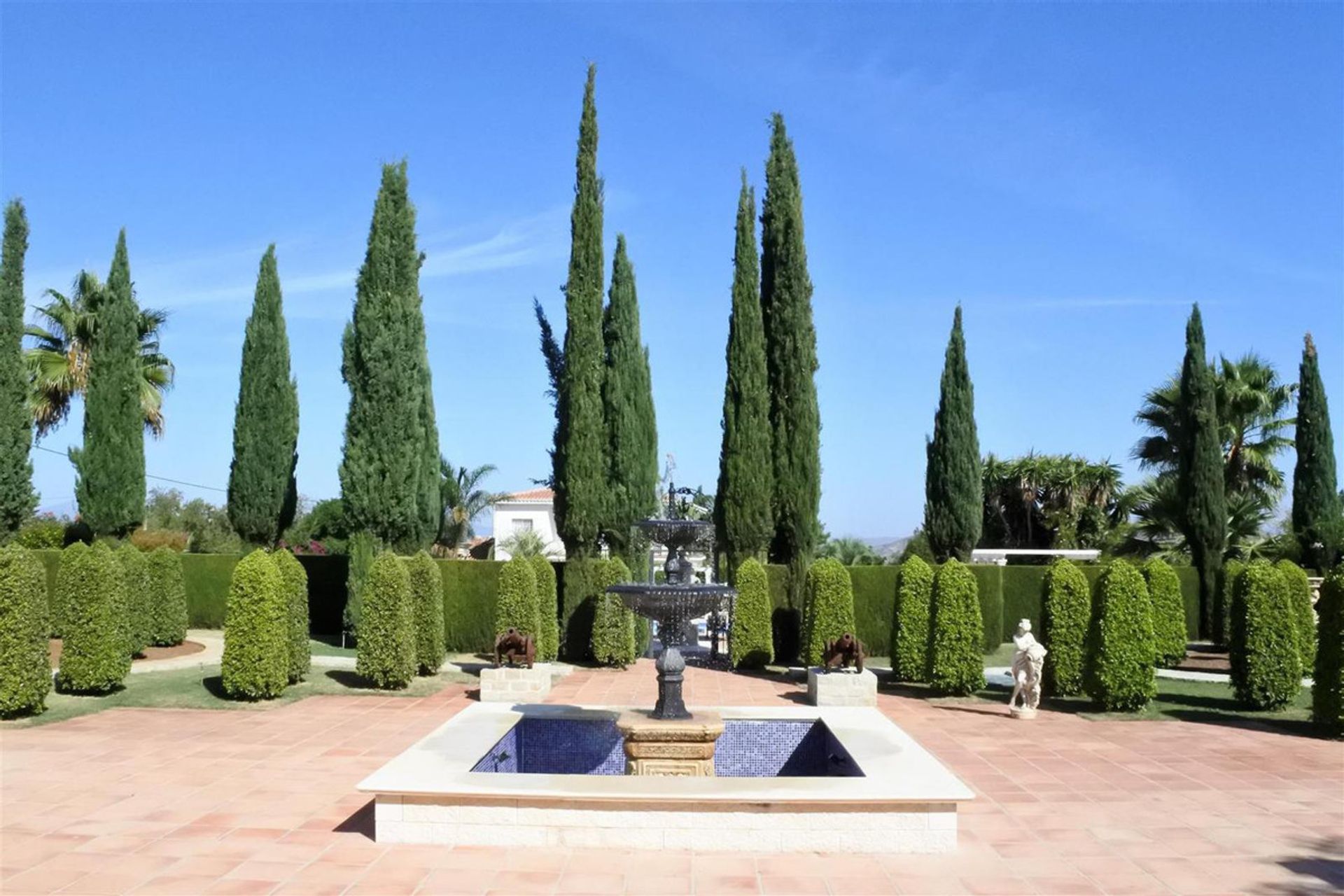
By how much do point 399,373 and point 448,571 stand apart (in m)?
4.23

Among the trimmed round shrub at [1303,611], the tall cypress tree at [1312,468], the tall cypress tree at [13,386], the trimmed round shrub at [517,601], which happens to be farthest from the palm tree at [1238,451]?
the tall cypress tree at [13,386]

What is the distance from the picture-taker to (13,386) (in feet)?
61.8

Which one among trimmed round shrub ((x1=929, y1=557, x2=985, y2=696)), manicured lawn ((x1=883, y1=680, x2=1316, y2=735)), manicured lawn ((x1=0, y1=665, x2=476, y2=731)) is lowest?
manicured lawn ((x1=0, y1=665, x2=476, y2=731))

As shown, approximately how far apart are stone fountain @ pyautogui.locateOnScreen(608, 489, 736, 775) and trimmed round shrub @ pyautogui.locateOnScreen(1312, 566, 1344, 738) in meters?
7.02

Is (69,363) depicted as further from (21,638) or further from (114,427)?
(21,638)

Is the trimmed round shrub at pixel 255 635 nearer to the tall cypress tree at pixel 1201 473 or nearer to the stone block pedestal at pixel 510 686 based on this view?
the stone block pedestal at pixel 510 686

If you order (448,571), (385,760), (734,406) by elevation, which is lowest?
(385,760)

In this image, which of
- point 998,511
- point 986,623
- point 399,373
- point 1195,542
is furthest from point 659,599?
point 998,511

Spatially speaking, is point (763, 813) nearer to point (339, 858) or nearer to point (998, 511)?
point (339, 858)

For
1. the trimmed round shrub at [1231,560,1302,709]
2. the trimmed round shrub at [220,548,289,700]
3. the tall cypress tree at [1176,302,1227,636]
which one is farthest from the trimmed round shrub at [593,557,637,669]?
the tall cypress tree at [1176,302,1227,636]

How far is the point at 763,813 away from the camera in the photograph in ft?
21.7

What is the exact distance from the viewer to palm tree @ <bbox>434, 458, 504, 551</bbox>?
1580 inches

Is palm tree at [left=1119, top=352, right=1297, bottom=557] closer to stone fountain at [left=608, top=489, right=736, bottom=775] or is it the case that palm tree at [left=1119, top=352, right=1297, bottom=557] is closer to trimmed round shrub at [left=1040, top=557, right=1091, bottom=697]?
trimmed round shrub at [left=1040, top=557, right=1091, bottom=697]

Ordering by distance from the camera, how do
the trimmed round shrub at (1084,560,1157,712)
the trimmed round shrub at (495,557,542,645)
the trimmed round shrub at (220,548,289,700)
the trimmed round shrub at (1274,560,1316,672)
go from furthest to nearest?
the trimmed round shrub at (495,557,542,645)
the trimmed round shrub at (1274,560,1316,672)
the trimmed round shrub at (220,548,289,700)
the trimmed round shrub at (1084,560,1157,712)
